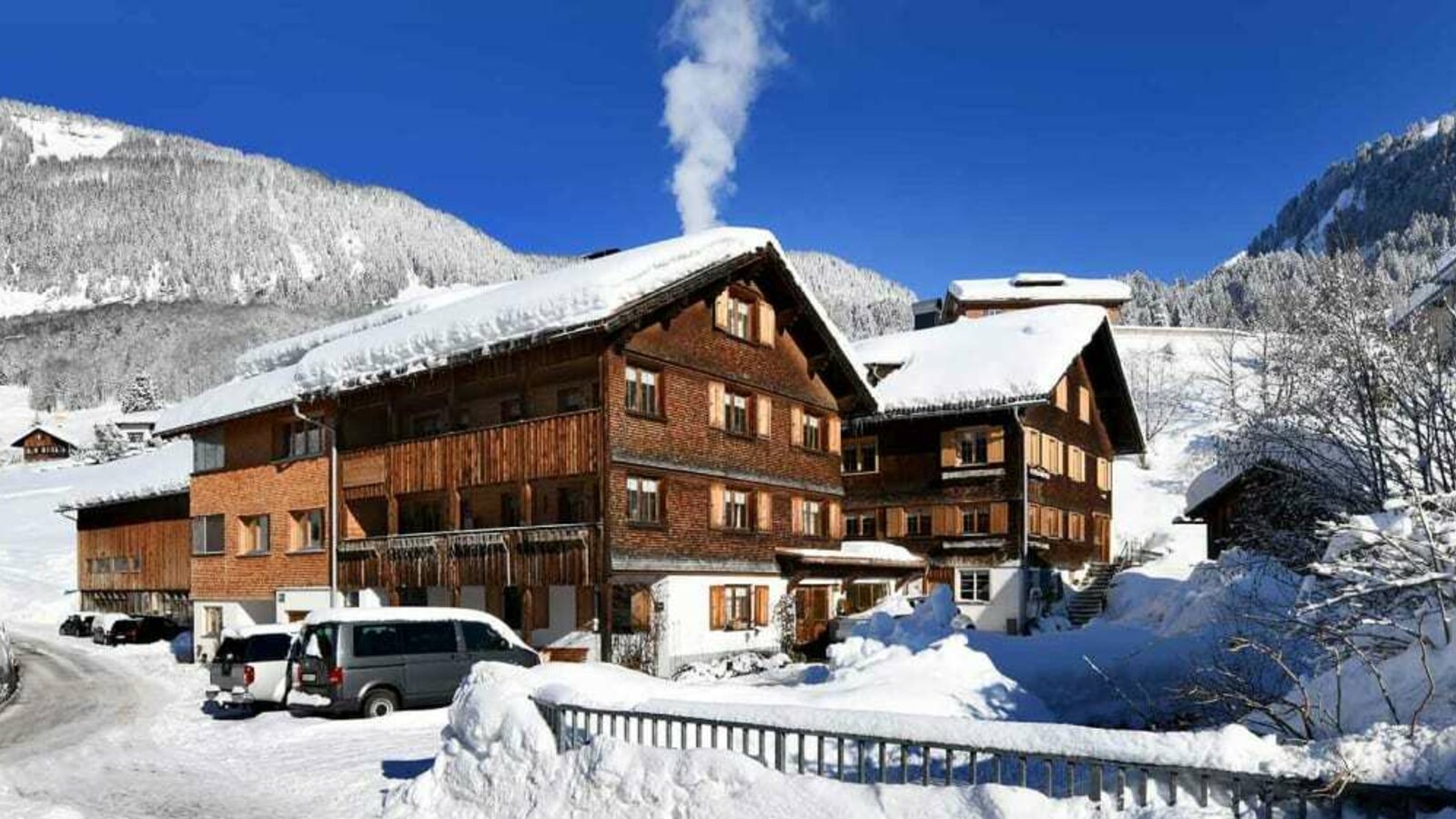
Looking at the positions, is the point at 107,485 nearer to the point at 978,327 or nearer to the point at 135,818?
the point at 978,327

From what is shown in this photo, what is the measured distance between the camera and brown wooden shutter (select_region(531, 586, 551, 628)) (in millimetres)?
30578

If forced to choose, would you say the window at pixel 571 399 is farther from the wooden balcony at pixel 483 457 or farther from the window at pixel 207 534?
the window at pixel 207 534

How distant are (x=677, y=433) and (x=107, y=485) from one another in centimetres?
3789

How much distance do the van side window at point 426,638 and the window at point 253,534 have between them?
1697 cm

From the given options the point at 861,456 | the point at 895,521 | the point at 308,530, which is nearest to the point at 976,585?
the point at 895,521

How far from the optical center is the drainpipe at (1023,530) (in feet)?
128

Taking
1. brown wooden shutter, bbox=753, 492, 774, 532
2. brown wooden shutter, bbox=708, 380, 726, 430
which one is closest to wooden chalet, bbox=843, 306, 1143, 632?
brown wooden shutter, bbox=753, 492, 774, 532

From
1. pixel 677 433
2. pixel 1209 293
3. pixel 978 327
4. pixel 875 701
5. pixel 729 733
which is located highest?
pixel 1209 293

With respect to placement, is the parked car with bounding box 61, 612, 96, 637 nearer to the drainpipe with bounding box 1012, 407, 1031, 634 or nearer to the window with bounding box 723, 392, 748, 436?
the window with bounding box 723, 392, 748, 436

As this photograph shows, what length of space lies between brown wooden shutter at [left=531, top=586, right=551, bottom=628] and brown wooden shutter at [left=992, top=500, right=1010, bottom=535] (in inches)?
673

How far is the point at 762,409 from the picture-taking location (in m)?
32.9

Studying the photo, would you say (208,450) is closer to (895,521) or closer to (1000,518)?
(895,521)

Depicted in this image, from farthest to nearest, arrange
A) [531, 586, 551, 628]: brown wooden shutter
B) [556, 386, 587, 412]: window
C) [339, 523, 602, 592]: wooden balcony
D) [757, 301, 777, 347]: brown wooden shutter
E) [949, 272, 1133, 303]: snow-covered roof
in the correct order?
[949, 272, 1133, 303]: snow-covered roof, [757, 301, 777, 347]: brown wooden shutter, [531, 586, 551, 628]: brown wooden shutter, [556, 386, 587, 412]: window, [339, 523, 602, 592]: wooden balcony

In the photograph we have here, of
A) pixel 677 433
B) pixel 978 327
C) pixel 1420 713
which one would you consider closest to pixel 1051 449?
pixel 978 327
